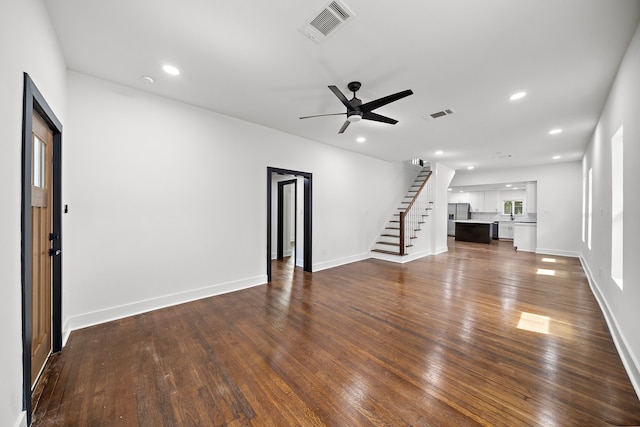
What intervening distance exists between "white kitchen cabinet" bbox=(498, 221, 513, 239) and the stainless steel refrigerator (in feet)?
4.80

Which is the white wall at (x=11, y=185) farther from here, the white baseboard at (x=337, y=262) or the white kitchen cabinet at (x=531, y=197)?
the white kitchen cabinet at (x=531, y=197)

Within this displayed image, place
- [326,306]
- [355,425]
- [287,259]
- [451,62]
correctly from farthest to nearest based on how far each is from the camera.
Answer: [287,259], [326,306], [451,62], [355,425]

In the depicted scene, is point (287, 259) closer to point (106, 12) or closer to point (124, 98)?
point (124, 98)

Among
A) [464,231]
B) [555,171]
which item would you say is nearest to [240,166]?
[555,171]

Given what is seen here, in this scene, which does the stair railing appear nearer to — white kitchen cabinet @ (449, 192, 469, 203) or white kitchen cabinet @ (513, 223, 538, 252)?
white kitchen cabinet @ (513, 223, 538, 252)

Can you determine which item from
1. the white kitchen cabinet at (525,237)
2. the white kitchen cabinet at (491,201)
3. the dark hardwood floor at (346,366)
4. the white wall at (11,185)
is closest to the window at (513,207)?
Answer: the white kitchen cabinet at (491,201)

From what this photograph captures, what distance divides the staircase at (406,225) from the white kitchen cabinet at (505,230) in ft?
20.0

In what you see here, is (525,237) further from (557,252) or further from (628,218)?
(628,218)

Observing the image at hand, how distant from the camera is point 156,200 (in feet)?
10.7

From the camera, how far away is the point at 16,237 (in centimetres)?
142

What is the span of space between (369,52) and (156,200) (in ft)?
10.2

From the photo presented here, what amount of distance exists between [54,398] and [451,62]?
432cm

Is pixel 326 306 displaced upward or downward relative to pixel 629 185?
downward

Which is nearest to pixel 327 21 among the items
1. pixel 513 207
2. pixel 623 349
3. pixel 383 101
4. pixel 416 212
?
pixel 383 101
